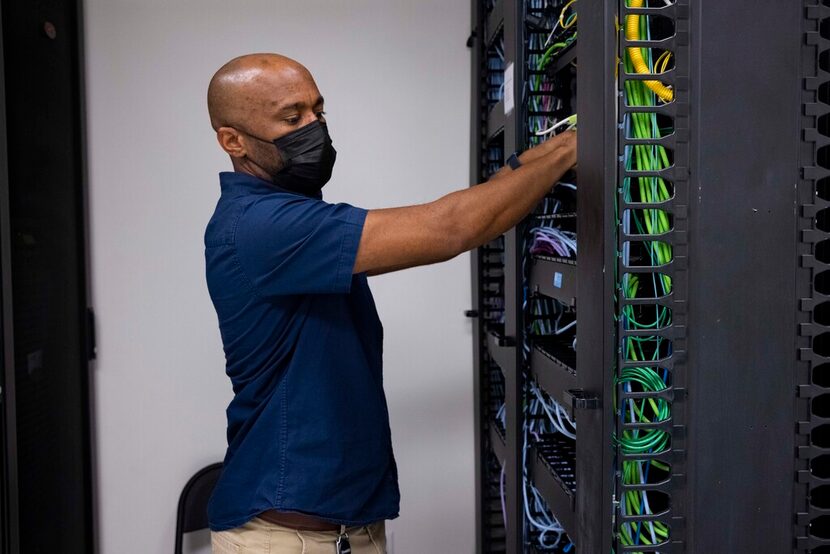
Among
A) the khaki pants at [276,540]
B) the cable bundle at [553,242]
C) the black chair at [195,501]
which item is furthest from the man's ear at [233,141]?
the black chair at [195,501]

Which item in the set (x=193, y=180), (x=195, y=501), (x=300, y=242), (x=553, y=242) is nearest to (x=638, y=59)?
(x=553, y=242)

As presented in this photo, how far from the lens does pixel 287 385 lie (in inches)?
43.4

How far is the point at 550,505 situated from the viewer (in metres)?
1.03

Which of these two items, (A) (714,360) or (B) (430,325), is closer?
(A) (714,360)

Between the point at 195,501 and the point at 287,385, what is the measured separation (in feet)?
3.15

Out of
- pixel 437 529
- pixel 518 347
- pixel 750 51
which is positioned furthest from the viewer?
pixel 437 529

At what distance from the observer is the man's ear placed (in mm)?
1157

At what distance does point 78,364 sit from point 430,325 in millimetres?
1006

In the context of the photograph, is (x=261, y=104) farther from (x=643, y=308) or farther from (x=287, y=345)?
(x=643, y=308)

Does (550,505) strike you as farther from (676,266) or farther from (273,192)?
(273,192)

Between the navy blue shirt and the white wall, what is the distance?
769mm

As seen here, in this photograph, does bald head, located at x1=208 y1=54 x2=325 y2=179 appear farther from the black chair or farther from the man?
the black chair

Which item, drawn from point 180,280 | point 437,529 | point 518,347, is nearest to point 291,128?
point 518,347

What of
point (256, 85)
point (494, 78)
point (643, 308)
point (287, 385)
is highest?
point (494, 78)
